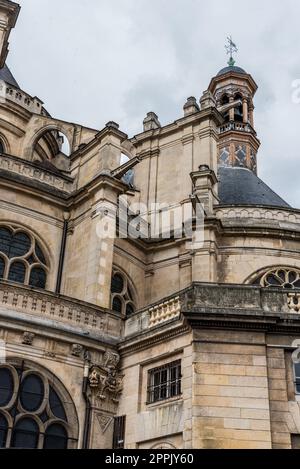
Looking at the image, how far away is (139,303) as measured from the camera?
21266mm

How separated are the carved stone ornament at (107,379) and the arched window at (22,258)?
506cm

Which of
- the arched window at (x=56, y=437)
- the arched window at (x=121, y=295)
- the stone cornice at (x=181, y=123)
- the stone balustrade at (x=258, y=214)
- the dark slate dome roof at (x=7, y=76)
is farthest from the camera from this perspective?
the dark slate dome roof at (x=7, y=76)

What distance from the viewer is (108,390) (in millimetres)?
14078

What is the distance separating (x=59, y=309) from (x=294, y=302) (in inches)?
216

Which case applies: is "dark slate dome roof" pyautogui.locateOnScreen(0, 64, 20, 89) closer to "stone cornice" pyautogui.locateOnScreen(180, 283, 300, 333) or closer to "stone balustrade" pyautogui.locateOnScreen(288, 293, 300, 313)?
"stone cornice" pyautogui.locateOnScreen(180, 283, 300, 333)

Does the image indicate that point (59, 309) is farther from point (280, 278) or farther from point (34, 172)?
point (280, 278)

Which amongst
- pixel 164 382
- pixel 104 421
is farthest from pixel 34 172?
pixel 164 382

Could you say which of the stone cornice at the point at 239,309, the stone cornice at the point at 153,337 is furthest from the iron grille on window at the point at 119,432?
the stone cornice at the point at 239,309

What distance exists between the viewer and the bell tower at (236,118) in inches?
1625

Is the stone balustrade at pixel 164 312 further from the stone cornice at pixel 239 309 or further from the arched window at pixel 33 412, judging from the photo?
the arched window at pixel 33 412

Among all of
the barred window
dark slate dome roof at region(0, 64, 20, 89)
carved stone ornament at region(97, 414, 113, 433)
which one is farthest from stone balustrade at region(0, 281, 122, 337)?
dark slate dome roof at region(0, 64, 20, 89)

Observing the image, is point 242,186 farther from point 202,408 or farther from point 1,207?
point 202,408

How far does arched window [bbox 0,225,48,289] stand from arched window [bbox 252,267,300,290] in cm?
741

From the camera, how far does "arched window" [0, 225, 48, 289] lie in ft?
60.7
